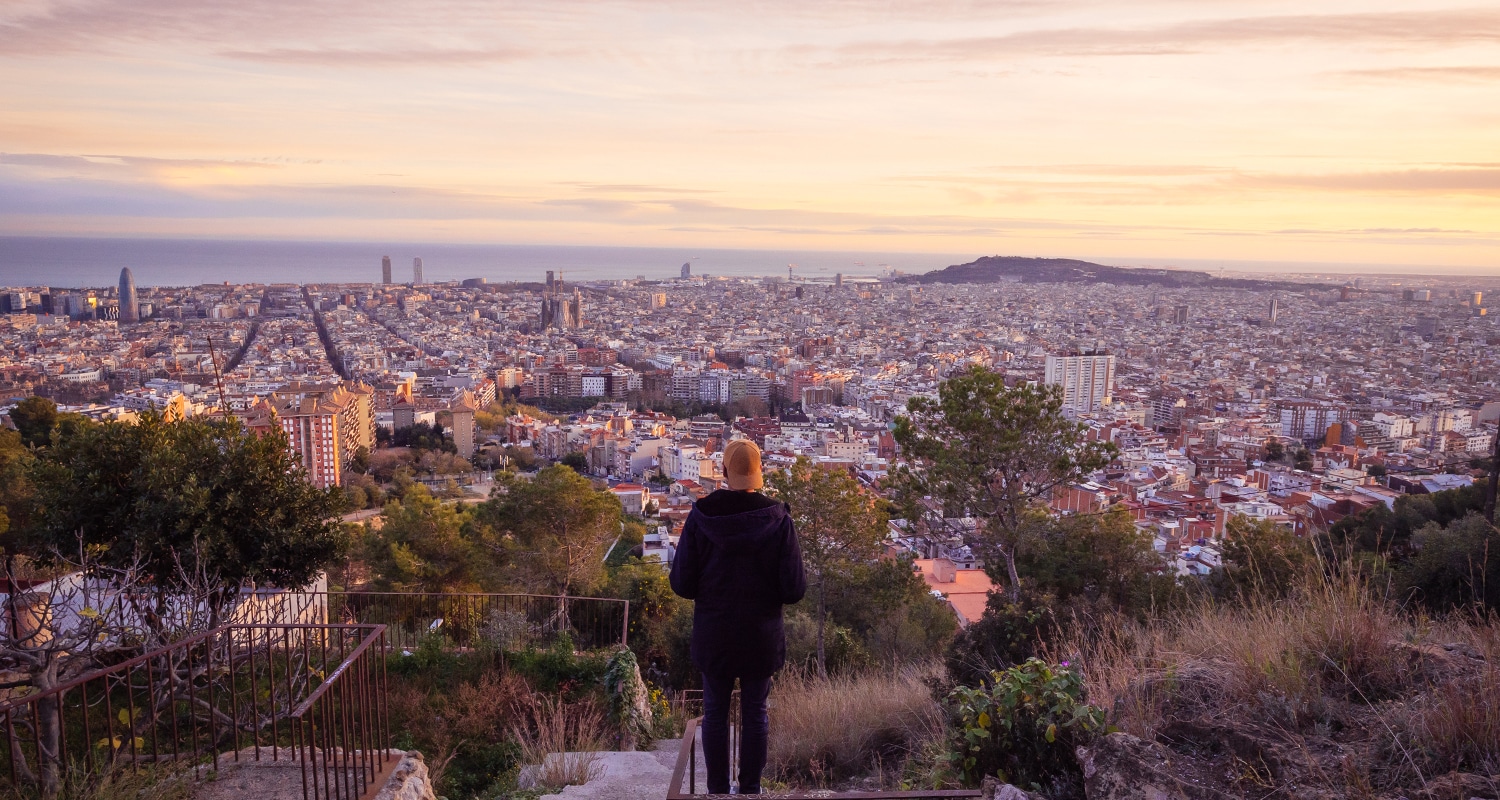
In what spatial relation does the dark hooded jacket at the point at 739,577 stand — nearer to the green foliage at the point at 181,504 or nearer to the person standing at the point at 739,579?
the person standing at the point at 739,579

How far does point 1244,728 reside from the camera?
101 inches

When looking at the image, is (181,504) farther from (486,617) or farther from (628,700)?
(628,700)

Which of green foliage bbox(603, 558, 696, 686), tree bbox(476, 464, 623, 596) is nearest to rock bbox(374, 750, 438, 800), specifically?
green foliage bbox(603, 558, 696, 686)

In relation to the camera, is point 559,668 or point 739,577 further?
A: point 559,668

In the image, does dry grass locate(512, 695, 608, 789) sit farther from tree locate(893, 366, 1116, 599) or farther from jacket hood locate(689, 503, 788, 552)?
tree locate(893, 366, 1116, 599)

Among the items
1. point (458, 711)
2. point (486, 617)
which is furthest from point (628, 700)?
point (486, 617)

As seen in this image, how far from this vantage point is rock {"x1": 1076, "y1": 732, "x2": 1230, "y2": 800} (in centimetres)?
222

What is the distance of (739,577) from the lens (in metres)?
2.56

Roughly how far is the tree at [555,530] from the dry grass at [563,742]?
4273mm

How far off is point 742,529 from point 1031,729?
105 centimetres

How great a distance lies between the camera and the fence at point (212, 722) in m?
2.70

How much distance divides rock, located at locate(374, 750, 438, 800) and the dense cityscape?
4143 mm

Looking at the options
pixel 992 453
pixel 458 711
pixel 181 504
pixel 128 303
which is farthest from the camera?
pixel 128 303

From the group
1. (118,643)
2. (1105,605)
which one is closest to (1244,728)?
(1105,605)
